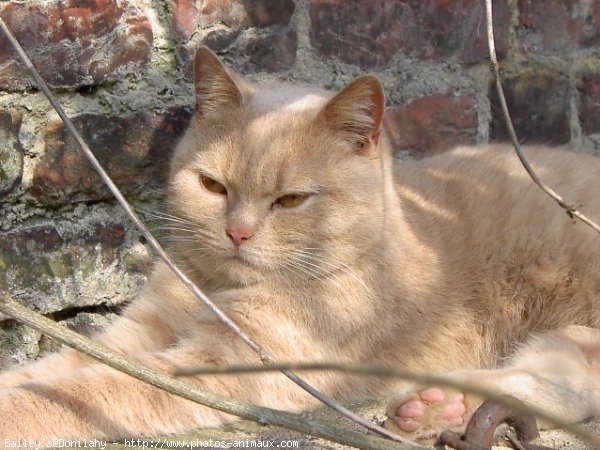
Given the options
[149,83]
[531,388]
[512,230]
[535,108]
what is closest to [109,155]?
[149,83]

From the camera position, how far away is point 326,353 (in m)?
1.74

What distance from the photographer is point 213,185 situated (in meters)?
1.82

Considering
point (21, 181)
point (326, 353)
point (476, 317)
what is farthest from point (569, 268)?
point (21, 181)

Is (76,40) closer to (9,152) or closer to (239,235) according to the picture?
(9,152)

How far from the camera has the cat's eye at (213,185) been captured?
71.1 inches

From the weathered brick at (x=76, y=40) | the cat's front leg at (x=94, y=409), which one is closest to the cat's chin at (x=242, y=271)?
the cat's front leg at (x=94, y=409)

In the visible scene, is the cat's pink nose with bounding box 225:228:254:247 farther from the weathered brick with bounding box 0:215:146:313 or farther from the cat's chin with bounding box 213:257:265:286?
the weathered brick with bounding box 0:215:146:313

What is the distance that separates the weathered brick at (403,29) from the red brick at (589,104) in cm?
33

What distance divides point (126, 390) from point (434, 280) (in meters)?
0.78

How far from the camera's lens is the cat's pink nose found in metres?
1.70

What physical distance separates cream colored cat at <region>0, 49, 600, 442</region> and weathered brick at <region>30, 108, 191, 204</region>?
0.52 feet

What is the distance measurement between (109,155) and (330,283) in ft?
2.17

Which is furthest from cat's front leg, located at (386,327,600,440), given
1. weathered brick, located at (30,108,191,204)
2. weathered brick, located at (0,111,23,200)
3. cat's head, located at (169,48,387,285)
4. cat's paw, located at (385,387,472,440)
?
weathered brick, located at (0,111,23,200)

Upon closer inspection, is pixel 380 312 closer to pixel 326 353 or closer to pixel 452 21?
pixel 326 353
